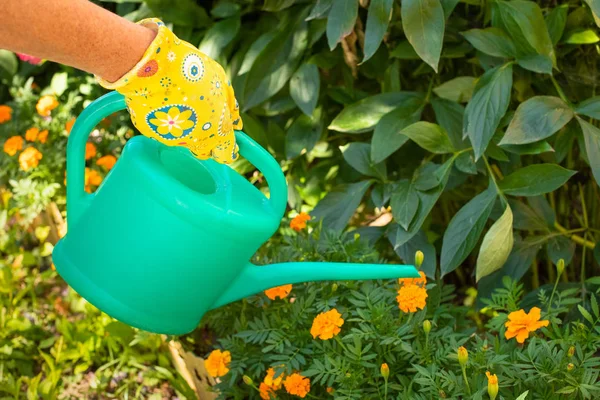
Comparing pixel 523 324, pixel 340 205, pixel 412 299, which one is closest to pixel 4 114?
pixel 340 205

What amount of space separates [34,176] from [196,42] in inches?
22.5

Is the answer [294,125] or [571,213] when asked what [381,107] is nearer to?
[294,125]

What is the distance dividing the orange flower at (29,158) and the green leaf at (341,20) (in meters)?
0.93

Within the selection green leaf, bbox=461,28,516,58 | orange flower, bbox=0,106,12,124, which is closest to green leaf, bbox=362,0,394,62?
green leaf, bbox=461,28,516,58

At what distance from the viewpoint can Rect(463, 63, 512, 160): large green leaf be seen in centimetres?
135

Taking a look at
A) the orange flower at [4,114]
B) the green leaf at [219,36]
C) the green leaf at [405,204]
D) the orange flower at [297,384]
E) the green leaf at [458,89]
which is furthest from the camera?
the orange flower at [4,114]

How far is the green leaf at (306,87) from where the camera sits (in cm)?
164

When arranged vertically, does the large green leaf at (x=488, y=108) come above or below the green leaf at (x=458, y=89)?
above

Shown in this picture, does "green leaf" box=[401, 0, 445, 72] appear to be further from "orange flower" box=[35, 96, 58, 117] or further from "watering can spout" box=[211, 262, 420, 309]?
"orange flower" box=[35, 96, 58, 117]

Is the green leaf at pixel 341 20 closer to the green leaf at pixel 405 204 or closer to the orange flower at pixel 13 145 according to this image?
the green leaf at pixel 405 204

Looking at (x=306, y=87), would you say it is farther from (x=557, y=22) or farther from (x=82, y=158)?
(x=82, y=158)

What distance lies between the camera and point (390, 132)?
1548 millimetres

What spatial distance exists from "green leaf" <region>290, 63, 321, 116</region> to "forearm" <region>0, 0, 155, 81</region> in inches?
30.4

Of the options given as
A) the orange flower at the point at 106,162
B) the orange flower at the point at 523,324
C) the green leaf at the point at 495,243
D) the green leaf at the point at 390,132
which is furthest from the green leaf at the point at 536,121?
the orange flower at the point at 106,162
